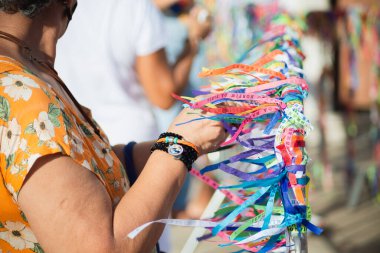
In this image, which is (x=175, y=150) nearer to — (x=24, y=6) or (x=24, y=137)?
(x=24, y=137)

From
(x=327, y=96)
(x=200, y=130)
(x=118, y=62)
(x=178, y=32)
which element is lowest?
(x=327, y=96)

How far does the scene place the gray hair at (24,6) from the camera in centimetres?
136

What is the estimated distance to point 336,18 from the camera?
194 inches

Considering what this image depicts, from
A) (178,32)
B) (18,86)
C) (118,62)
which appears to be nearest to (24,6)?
(18,86)

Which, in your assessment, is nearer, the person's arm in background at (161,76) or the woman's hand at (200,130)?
the woman's hand at (200,130)

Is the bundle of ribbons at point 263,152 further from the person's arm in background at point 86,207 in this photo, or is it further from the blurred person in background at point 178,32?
the blurred person in background at point 178,32

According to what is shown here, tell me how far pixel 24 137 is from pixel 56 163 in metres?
0.08

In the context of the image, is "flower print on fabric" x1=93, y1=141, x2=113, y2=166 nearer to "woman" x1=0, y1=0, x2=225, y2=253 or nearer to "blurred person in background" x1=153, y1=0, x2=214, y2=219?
"woman" x1=0, y1=0, x2=225, y2=253

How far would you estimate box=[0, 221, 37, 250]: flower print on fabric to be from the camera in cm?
129

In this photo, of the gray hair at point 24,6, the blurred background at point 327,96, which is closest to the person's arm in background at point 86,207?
the gray hair at point 24,6

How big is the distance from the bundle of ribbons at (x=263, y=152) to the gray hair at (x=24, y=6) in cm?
38

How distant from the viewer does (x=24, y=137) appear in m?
1.20

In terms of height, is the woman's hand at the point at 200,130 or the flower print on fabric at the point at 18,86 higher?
the flower print on fabric at the point at 18,86

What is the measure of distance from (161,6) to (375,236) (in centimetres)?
238
